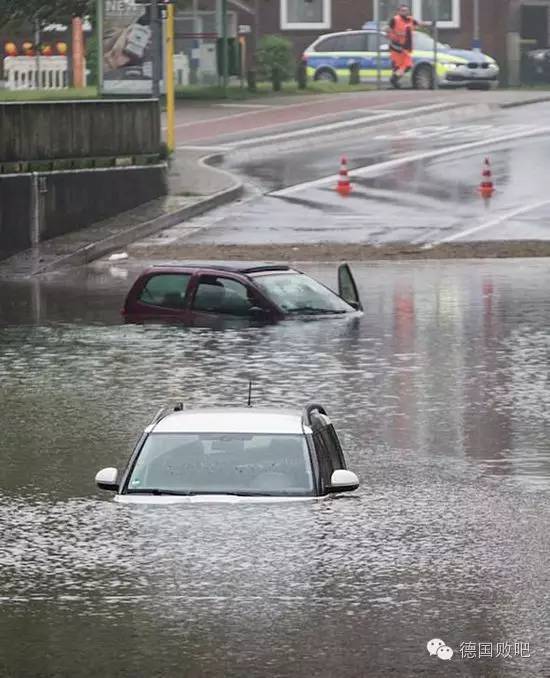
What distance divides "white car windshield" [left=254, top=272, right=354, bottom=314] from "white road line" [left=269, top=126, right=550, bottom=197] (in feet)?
55.0

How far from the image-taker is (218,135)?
57.2 meters

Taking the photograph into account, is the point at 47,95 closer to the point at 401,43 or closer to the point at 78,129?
the point at 78,129

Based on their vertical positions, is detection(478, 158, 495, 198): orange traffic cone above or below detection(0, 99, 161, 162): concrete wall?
below

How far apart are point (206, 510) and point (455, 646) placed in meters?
3.12

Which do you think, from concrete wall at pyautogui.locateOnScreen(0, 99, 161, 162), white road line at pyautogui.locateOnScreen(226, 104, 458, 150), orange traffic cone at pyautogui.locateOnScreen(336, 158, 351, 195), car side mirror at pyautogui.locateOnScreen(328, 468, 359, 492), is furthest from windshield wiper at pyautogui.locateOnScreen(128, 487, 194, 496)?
white road line at pyautogui.locateOnScreen(226, 104, 458, 150)

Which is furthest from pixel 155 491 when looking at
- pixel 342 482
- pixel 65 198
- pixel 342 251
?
pixel 65 198

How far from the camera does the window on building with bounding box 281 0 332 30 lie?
8600 centimetres

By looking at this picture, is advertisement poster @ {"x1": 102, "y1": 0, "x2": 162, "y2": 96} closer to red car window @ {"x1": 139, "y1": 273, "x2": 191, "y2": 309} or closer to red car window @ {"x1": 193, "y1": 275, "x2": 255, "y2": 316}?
red car window @ {"x1": 139, "y1": 273, "x2": 191, "y2": 309}

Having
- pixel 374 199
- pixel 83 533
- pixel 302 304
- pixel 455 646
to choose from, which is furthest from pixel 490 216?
pixel 455 646

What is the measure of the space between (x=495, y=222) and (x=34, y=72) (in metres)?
31.1

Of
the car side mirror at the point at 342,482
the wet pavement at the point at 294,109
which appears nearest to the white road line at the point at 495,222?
the wet pavement at the point at 294,109

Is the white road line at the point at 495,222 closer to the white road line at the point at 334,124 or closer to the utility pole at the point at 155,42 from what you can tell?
the utility pole at the point at 155,42

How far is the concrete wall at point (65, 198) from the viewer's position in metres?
39.9

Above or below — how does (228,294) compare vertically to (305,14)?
below
